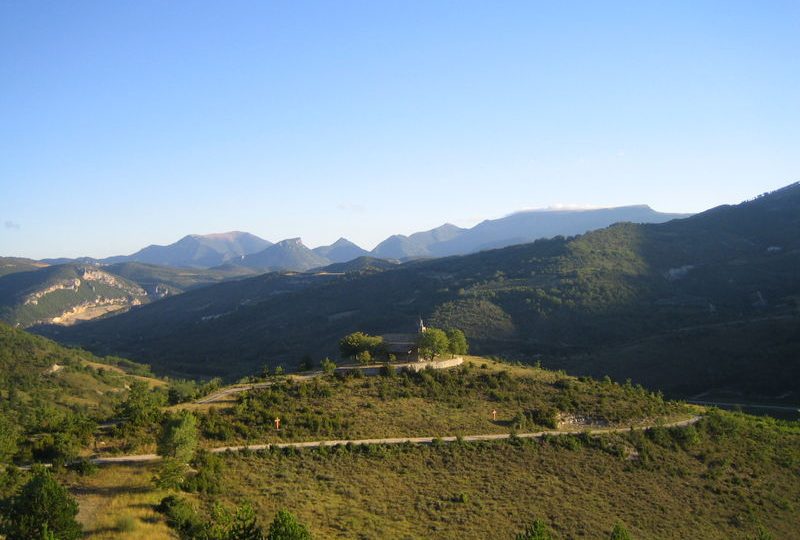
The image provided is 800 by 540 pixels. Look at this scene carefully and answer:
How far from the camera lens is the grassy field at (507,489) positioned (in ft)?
91.1

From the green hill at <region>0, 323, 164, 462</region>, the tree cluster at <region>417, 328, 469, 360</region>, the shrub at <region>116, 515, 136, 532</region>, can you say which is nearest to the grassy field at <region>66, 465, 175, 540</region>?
the shrub at <region>116, 515, 136, 532</region>

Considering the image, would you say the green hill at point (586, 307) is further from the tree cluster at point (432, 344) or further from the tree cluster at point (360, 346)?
the tree cluster at point (360, 346)

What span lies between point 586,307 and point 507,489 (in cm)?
8338

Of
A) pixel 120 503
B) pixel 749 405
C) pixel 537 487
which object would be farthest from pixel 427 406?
pixel 749 405

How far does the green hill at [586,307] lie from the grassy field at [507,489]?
37.4m

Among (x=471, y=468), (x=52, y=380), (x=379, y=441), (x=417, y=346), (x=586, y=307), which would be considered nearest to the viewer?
(x=471, y=468)

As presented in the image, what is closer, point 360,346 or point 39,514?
point 39,514

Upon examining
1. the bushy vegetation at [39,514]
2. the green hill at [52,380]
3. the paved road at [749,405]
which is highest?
the bushy vegetation at [39,514]

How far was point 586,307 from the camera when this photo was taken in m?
112

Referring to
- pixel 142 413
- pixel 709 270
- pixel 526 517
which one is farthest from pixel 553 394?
pixel 709 270

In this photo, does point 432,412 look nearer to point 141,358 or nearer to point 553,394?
point 553,394

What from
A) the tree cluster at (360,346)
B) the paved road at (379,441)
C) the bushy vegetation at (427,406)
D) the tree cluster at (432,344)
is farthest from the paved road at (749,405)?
the tree cluster at (360,346)

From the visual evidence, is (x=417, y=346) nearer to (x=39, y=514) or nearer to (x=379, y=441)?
(x=379, y=441)

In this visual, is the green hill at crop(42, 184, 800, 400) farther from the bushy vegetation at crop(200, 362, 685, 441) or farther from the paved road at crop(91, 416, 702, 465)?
the paved road at crop(91, 416, 702, 465)
